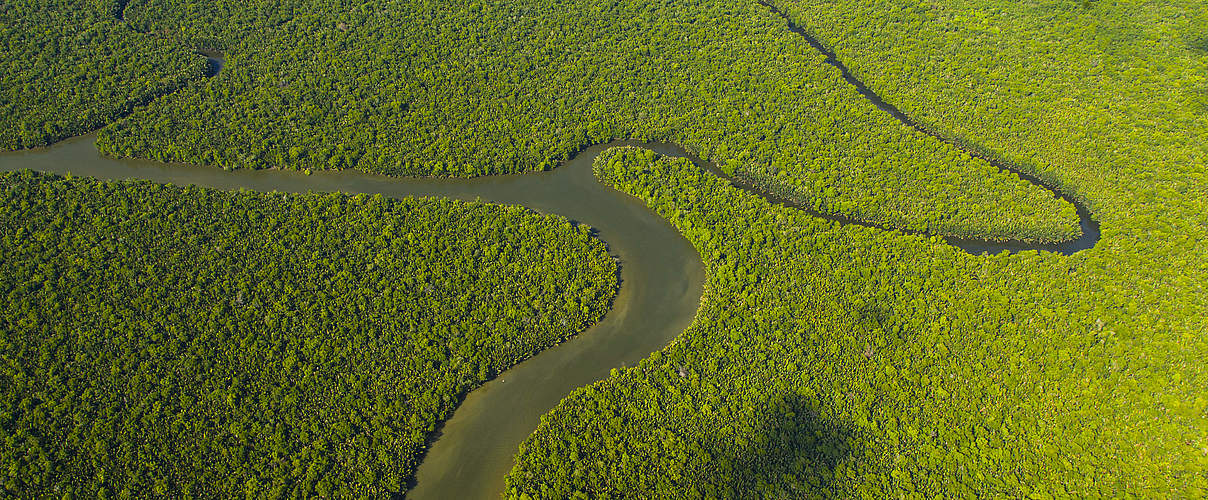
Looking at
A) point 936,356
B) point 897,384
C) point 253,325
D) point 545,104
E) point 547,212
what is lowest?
point 897,384

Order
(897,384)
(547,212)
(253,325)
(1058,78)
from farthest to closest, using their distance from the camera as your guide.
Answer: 1. (1058,78)
2. (547,212)
3. (253,325)
4. (897,384)

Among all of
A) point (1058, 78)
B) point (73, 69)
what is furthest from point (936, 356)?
point (73, 69)

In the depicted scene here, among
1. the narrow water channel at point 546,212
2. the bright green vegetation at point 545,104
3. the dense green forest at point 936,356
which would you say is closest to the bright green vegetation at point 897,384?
Answer: the dense green forest at point 936,356

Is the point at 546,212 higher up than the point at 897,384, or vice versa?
the point at 546,212

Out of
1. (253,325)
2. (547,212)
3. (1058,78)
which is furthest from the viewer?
(1058,78)

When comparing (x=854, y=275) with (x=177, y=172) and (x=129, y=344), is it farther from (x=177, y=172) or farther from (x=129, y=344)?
(x=177, y=172)

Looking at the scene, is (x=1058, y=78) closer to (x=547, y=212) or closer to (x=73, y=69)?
(x=547, y=212)

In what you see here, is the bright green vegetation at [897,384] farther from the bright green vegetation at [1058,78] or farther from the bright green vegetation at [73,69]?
the bright green vegetation at [73,69]
